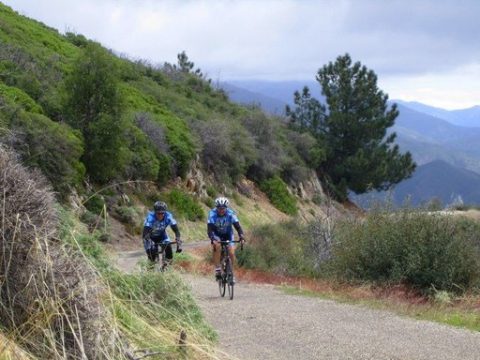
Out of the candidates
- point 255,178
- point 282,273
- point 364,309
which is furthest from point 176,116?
point 364,309

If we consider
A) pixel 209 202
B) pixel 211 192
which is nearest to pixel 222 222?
pixel 209 202

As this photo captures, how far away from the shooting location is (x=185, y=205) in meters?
38.7

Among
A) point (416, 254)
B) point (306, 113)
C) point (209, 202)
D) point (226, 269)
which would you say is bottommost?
point (226, 269)

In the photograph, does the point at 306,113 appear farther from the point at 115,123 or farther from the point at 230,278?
the point at 230,278

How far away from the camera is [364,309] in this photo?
12.0 metres

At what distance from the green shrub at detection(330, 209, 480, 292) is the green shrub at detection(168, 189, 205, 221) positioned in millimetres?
21868

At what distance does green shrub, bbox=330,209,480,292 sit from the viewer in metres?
15.2

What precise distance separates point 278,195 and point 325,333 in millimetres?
43072

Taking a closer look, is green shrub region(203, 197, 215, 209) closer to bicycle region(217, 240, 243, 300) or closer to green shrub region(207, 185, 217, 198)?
green shrub region(207, 185, 217, 198)

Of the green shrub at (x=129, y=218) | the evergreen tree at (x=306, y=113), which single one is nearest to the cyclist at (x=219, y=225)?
the green shrub at (x=129, y=218)

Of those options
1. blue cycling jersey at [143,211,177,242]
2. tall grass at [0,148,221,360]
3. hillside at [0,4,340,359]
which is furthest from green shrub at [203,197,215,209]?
tall grass at [0,148,221,360]

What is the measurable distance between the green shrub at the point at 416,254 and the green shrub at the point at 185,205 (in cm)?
2187

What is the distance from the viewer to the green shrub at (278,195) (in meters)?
52.2

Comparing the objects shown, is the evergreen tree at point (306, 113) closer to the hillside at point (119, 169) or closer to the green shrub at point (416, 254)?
the hillside at point (119, 169)
